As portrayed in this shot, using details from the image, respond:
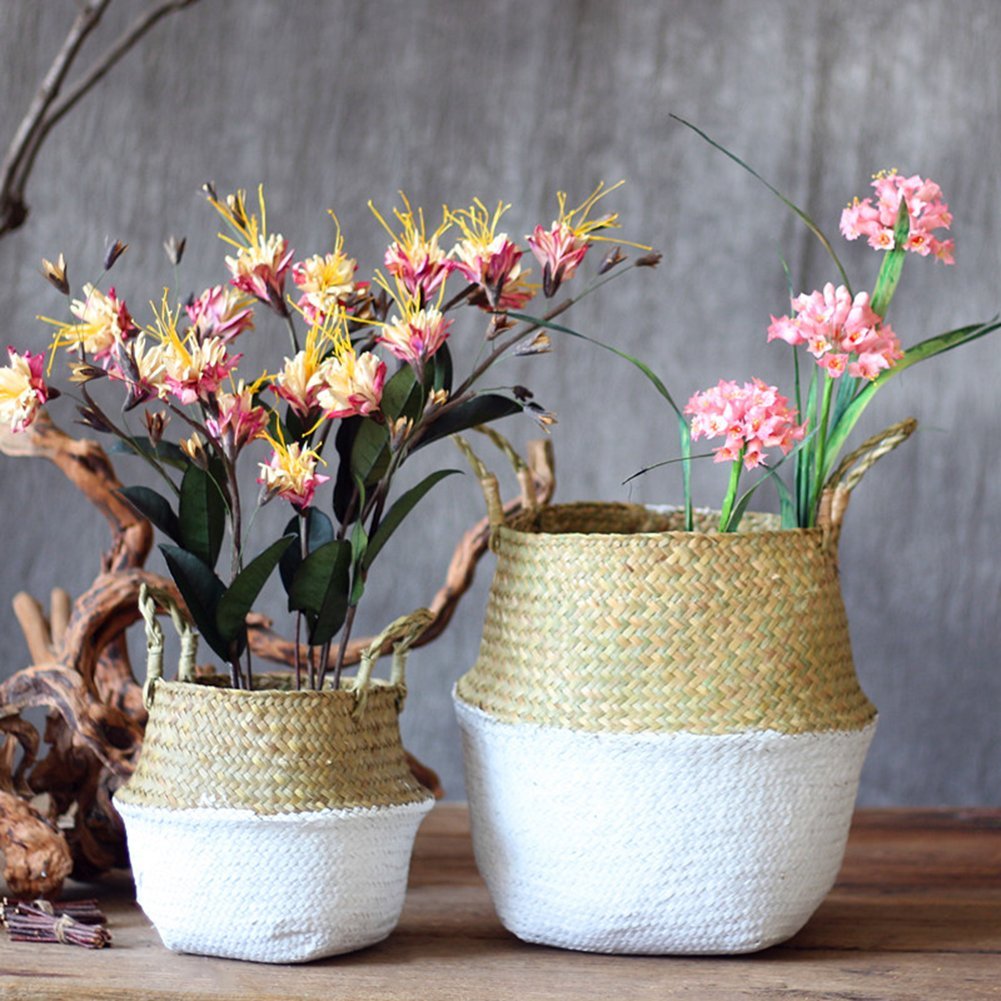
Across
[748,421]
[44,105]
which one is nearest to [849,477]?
[748,421]

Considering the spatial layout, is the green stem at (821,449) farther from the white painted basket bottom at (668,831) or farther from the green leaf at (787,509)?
the white painted basket bottom at (668,831)

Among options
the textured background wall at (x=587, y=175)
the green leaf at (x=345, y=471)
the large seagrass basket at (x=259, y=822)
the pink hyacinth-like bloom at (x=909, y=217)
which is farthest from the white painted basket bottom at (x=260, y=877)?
the textured background wall at (x=587, y=175)

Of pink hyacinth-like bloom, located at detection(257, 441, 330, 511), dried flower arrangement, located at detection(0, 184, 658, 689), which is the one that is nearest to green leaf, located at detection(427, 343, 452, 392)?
dried flower arrangement, located at detection(0, 184, 658, 689)

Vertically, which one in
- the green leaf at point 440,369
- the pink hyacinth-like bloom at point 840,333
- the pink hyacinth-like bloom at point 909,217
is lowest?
the green leaf at point 440,369

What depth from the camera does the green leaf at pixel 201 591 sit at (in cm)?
99

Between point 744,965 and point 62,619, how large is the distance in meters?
0.74

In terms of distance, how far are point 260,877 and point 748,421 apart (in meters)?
0.44

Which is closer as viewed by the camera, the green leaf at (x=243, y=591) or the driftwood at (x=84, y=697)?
the green leaf at (x=243, y=591)

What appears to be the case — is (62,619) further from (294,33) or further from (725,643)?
(294,33)

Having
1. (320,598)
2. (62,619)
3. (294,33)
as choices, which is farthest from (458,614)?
(320,598)

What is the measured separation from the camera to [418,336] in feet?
3.12

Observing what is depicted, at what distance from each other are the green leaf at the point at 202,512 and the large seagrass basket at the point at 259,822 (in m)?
0.06

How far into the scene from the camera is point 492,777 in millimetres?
1031

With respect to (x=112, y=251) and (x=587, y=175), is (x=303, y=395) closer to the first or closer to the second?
(x=112, y=251)
